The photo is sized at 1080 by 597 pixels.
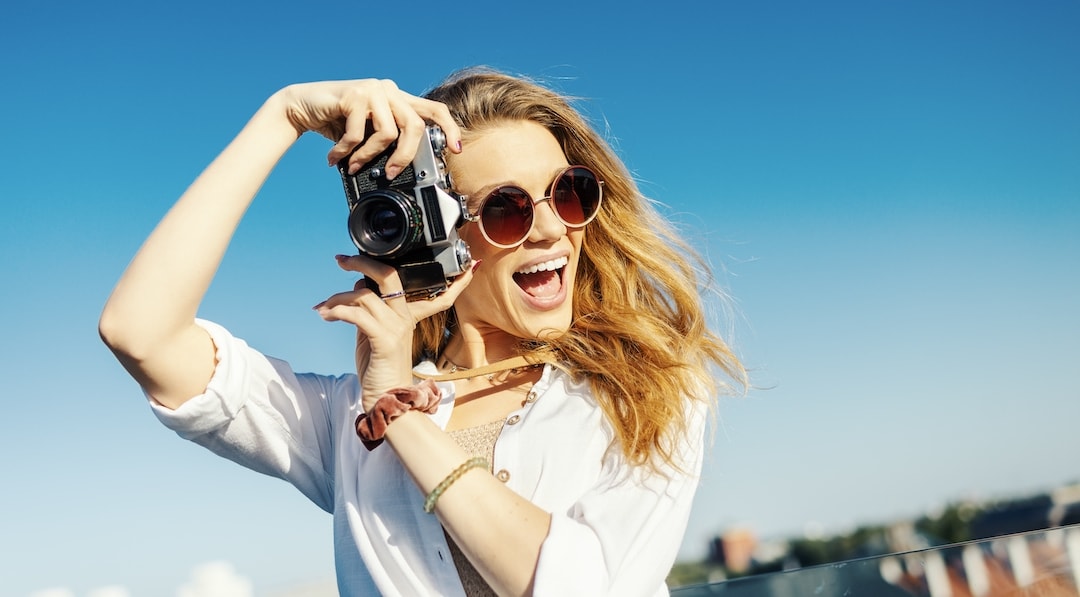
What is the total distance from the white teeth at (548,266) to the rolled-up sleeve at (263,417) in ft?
2.09

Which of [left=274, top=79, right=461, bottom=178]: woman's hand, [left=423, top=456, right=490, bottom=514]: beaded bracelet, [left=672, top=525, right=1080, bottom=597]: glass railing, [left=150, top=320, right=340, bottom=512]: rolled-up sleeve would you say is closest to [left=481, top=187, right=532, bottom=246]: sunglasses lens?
[left=274, top=79, right=461, bottom=178]: woman's hand

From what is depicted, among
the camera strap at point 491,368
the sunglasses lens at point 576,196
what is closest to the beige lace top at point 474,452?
the camera strap at point 491,368

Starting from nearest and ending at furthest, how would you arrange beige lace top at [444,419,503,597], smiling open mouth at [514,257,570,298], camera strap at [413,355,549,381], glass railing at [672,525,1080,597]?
beige lace top at [444,419,503,597] < camera strap at [413,355,549,381] < smiling open mouth at [514,257,570,298] < glass railing at [672,525,1080,597]

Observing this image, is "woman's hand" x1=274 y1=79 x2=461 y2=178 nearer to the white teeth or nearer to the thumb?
the thumb

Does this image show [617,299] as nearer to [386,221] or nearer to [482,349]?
[482,349]

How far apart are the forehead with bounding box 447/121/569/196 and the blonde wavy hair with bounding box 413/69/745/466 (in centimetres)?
5

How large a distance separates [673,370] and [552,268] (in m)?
0.46

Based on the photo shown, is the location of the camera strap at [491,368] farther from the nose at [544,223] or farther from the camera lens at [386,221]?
the camera lens at [386,221]

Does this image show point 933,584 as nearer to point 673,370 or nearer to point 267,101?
point 673,370

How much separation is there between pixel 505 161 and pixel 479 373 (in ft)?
2.05

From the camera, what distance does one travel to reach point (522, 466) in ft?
6.73

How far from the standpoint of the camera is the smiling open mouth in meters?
2.45

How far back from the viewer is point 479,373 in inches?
92.2

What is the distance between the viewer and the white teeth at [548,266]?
2426 millimetres
